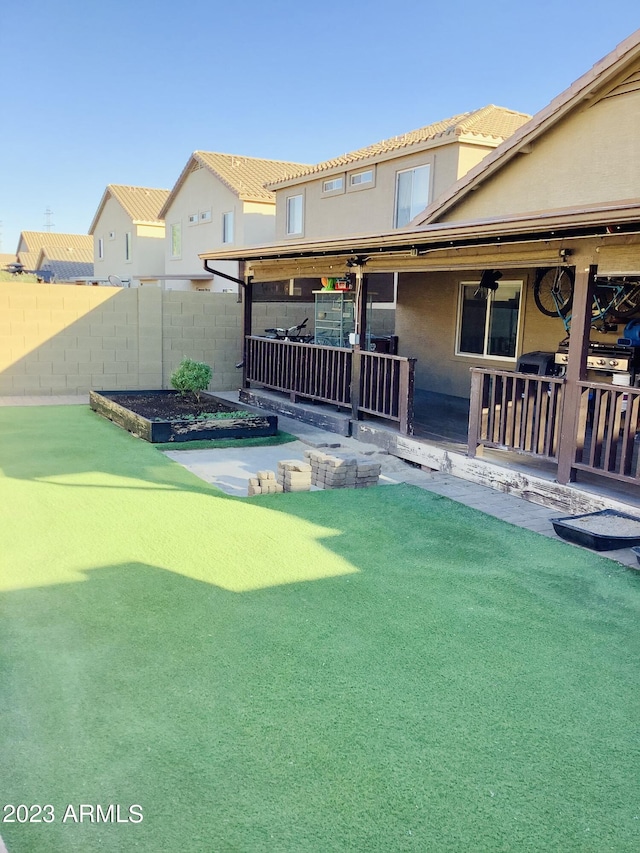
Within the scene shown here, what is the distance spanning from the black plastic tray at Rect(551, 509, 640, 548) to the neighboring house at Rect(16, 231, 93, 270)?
154 ft

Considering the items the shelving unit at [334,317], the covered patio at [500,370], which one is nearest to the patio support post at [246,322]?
the covered patio at [500,370]

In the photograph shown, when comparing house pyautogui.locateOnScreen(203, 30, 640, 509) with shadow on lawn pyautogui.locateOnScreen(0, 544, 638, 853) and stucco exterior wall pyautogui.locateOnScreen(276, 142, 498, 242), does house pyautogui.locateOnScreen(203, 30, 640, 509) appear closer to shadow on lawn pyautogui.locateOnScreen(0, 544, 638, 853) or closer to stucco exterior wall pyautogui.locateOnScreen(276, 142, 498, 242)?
shadow on lawn pyautogui.locateOnScreen(0, 544, 638, 853)

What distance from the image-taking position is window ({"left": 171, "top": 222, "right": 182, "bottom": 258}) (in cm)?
2652

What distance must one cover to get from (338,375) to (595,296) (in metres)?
3.54

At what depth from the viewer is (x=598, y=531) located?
5.57 m

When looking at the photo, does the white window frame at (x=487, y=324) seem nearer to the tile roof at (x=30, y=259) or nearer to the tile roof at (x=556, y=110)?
the tile roof at (x=556, y=110)

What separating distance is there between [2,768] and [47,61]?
1956 cm

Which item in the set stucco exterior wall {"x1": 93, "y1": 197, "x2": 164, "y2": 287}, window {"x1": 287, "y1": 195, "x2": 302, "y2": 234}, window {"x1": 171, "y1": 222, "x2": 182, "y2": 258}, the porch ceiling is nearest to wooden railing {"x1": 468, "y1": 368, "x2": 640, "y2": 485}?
the porch ceiling

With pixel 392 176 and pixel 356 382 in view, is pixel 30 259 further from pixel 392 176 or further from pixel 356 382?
pixel 356 382

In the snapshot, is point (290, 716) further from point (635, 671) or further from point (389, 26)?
point (389, 26)

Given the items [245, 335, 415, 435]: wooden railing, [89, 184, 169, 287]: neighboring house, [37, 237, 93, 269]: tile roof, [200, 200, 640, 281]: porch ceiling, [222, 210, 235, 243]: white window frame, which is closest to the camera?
[200, 200, 640, 281]: porch ceiling

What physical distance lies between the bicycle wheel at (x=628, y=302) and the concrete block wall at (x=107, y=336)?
24.2 ft

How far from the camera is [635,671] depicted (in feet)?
12.3

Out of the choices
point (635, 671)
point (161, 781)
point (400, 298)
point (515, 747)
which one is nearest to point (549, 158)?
point (400, 298)
